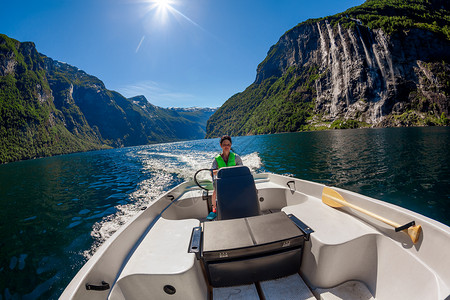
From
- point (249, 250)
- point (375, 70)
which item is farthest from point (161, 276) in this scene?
point (375, 70)

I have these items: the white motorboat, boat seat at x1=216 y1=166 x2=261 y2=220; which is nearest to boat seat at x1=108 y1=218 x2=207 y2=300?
the white motorboat

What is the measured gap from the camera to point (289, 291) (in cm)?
215

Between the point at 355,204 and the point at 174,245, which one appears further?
the point at 355,204

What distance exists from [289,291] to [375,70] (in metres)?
99.2

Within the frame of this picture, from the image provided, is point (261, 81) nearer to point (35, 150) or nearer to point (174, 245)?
point (35, 150)

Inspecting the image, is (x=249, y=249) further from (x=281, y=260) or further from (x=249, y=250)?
(x=281, y=260)

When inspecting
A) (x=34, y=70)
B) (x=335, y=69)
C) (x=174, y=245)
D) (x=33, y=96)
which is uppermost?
(x=34, y=70)

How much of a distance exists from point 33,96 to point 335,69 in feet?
711

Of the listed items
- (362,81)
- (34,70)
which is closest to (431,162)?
(362,81)

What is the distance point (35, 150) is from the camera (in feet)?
367

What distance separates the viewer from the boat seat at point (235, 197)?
2965 millimetres

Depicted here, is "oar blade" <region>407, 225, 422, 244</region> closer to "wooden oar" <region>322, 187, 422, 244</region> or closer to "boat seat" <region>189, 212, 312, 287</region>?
"wooden oar" <region>322, 187, 422, 244</region>

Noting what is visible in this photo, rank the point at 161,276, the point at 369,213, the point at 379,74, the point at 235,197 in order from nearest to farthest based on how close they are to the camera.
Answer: the point at 161,276, the point at 369,213, the point at 235,197, the point at 379,74

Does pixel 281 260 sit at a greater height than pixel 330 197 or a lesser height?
lesser
